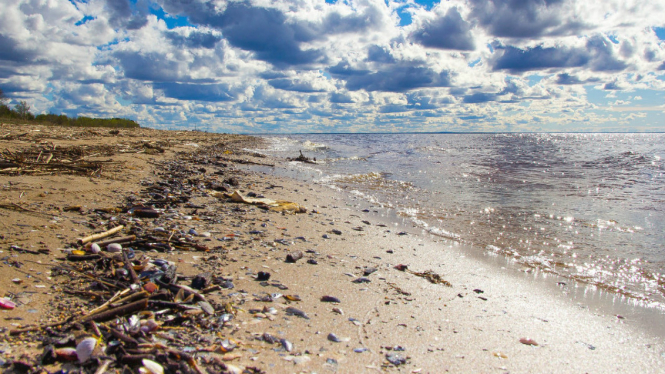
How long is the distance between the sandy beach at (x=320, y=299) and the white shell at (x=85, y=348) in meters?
0.05

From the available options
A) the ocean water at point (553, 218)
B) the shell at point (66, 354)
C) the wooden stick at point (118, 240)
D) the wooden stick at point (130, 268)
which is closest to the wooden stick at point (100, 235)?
the wooden stick at point (118, 240)

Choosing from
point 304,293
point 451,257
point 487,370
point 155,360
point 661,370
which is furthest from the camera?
point 451,257

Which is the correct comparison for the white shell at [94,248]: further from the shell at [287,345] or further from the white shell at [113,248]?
the shell at [287,345]

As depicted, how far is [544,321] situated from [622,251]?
3.94 meters

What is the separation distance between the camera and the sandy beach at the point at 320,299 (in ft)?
8.88

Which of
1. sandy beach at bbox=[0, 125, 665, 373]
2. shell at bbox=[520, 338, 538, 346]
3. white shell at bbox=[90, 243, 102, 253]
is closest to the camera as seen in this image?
sandy beach at bbox=[0, 125, 665, 373]

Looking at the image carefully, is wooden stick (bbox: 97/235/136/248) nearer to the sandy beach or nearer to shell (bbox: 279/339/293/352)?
the sandy beach

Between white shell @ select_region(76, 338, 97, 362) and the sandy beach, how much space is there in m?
0.05

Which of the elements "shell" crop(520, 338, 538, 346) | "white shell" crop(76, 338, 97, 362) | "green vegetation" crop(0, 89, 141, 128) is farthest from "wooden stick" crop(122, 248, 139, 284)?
"green vegetation" crop(0, 89, 141, 128)

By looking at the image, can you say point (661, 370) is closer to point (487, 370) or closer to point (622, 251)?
point (487, 370)

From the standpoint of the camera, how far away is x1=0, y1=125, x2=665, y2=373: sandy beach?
107 inches

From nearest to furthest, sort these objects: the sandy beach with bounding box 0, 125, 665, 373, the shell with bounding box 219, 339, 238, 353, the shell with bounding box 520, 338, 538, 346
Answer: the shell with bounding box 219, 339, 238, 353, the sandy beach with bounding box 0, 125, 665, 373, the shell with bounding box 520, 338, 538, 346

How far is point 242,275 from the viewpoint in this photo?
402 cm

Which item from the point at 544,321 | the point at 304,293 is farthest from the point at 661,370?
the point at 304,293
